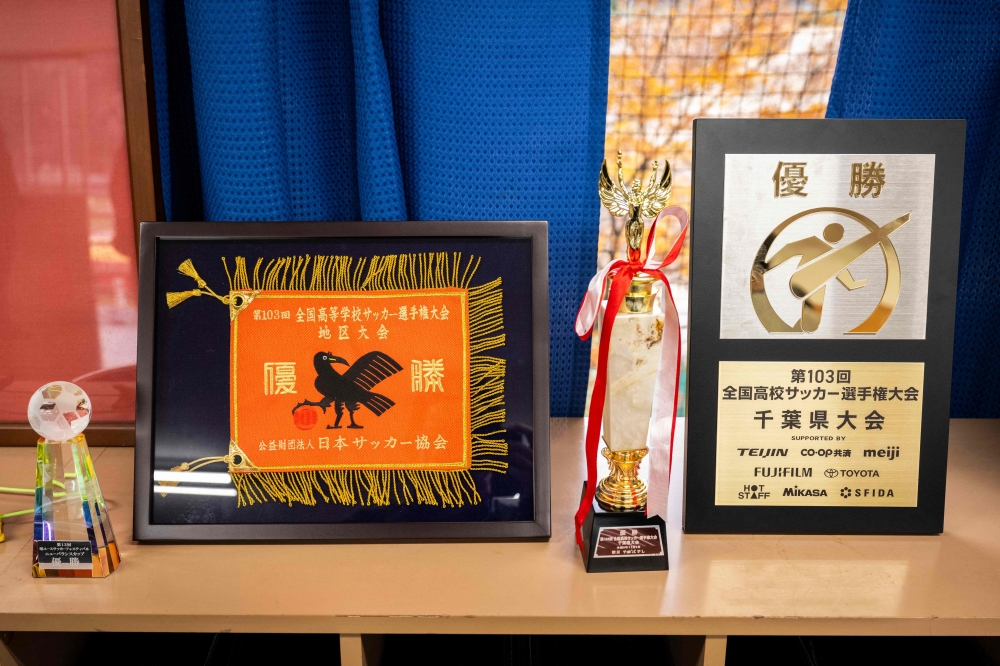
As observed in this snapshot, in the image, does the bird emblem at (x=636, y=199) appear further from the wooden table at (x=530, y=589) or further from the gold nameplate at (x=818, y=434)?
the wooden table at (x=530, y=589)

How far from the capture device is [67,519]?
0.82m

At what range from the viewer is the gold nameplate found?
88 cm

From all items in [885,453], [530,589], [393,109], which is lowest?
[530,589]

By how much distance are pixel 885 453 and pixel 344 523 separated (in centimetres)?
68

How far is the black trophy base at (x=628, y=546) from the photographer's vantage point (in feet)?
2.69

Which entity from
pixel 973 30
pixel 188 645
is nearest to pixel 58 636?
pixel 188 645

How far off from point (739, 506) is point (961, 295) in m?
0.63

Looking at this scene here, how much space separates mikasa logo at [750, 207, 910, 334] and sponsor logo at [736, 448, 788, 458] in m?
0.15

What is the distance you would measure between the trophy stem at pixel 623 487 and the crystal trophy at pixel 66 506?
578 mm

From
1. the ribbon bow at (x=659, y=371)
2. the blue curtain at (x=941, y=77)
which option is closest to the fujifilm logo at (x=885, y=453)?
the ribbon bow at (x=659, y=371)

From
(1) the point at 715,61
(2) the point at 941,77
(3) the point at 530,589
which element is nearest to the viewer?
(3) the point at 530,589

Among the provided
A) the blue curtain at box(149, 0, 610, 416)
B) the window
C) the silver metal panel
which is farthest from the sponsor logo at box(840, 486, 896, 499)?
the window

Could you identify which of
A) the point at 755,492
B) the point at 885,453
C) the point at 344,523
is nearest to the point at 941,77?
the point at 885,453

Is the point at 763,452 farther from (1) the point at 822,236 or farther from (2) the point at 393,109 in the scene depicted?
(2) the point at 393,109
